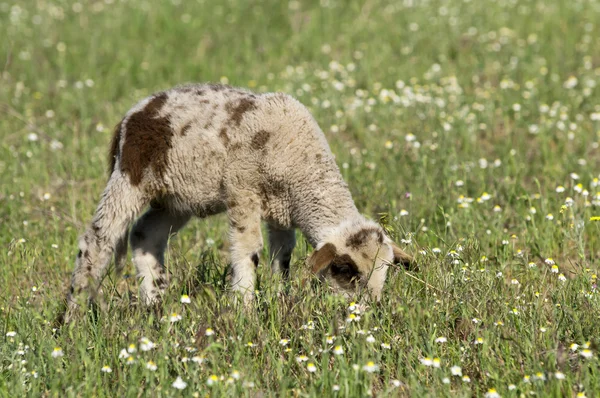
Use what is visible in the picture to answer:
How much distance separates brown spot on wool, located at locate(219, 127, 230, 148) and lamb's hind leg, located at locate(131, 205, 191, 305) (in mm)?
843

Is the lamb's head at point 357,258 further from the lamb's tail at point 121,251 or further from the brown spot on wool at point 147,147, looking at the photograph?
the lamb's tail at point 121,251

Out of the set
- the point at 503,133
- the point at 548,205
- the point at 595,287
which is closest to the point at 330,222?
the point at 595,287

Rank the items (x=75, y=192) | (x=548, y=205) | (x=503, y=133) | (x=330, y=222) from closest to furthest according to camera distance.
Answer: (x=330, y=222) < (x=548, y=205) < (x=75, y=192) < (x=503, y=133)

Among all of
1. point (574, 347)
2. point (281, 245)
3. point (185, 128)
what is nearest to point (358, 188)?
point (281, 245)

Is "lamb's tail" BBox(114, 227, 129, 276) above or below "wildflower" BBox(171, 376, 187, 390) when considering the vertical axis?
below

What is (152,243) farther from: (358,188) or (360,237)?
(358,188)

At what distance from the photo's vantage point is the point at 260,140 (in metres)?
5.74

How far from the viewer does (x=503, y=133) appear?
9.09 metres

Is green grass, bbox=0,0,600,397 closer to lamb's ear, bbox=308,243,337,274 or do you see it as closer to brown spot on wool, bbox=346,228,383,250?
lamb's ear, bbox=308,243,337,274

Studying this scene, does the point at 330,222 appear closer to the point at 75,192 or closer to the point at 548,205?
the point at 548,205

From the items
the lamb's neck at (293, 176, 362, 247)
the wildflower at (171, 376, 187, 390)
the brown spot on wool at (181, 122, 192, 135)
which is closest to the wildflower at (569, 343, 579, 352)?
the lamb's neck at (293, 176, 362, 247)

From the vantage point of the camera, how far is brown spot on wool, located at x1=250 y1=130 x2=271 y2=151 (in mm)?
5730

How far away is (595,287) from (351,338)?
1.68 meters

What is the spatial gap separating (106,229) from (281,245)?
135 cm
